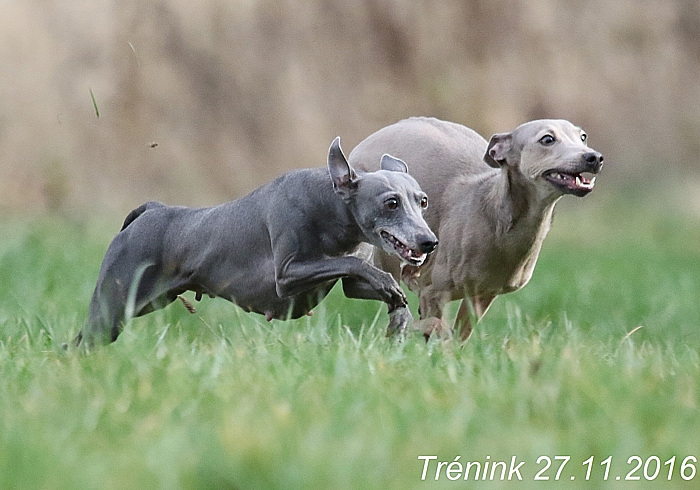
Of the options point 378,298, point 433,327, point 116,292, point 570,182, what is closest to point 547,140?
point 570,182

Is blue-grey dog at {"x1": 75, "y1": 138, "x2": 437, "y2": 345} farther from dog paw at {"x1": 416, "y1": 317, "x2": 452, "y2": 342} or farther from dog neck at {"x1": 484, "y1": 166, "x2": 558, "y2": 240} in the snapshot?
dog neck at {"x1": 484, "y1": 166, "x2": 558, "y2": 240}

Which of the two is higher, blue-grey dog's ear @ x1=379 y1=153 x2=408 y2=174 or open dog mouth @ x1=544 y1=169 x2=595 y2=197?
blue-grey dog's ear @ x1=379 y1=153 x2=408 y2=174

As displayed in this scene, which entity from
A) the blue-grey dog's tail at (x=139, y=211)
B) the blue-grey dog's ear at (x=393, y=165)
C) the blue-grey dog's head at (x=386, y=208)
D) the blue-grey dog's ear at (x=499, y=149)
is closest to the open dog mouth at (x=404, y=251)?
the blue-grey dog's head at (x=386, y=208)

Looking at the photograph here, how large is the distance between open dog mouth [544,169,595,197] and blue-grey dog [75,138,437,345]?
0.71 meters

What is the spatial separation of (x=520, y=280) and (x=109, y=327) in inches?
75.8


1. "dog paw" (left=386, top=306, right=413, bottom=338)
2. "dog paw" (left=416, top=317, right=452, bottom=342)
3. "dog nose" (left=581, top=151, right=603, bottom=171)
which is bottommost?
"dog paw" (left=416, top=317, right=452, bottom=342)

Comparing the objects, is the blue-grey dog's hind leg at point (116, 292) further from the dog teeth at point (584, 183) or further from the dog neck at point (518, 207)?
the dog teeth at point (584, 183)

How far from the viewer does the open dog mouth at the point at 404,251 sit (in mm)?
3881

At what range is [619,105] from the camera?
16453 millimetres

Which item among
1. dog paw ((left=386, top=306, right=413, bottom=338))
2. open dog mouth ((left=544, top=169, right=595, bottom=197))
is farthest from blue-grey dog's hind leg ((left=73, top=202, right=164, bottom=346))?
open dog mouth ((left=544, top=169, right=595, bottom=197))

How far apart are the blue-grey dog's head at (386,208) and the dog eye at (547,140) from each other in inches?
37.9

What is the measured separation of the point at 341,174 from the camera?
4023mm

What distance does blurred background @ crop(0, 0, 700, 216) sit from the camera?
13367mm

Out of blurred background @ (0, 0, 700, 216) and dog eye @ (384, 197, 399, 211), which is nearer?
dog eye @ (384, 197, 399, 211)
